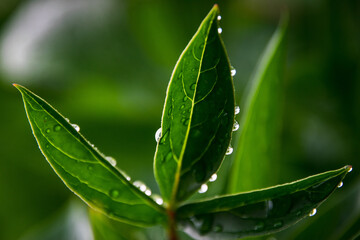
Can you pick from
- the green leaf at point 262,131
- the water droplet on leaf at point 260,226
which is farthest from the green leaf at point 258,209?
the green leaf at point 262,131

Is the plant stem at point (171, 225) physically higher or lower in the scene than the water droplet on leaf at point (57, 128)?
lower

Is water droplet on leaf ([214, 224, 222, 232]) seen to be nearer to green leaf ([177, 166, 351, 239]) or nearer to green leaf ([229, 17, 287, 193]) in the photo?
green leaf ([177, 166, 351, 239])

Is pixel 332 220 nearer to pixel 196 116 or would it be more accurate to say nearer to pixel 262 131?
pixel 262 131

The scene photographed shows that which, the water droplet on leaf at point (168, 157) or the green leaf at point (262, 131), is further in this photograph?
the green leaf at point (262, 131)

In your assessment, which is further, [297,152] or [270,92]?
[297,152]

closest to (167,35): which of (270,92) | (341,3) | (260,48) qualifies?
(260,48)

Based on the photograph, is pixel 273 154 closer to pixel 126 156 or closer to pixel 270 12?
pixel 126 156

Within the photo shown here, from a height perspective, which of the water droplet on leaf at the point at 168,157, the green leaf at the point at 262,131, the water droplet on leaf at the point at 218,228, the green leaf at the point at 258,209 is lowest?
the water droplet on leaf at the point at 218,228

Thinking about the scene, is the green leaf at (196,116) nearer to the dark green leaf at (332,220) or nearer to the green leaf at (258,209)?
the green leaf at (258,209)
